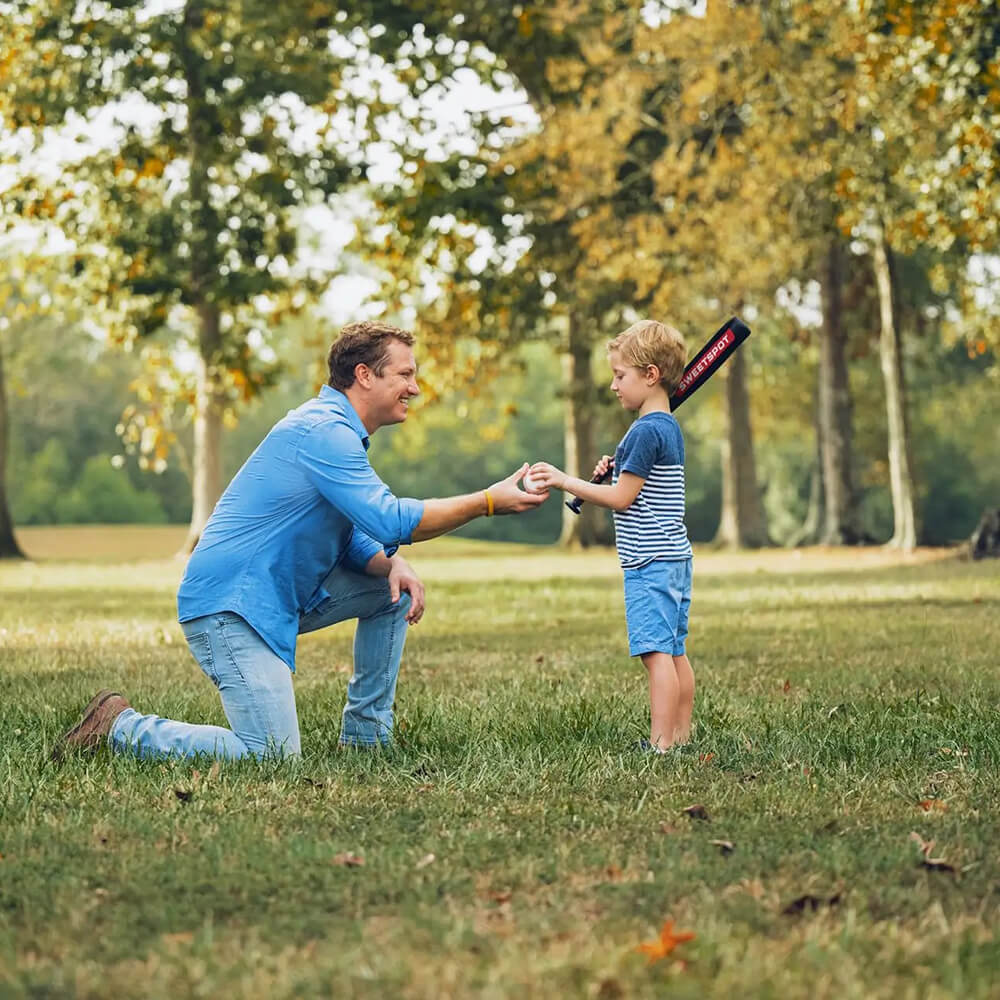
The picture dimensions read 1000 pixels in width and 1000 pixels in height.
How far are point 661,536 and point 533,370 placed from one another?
75.0 metres

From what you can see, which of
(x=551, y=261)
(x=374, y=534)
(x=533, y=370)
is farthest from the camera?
(x=533, y=370)

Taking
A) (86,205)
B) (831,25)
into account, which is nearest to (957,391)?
(831,25)

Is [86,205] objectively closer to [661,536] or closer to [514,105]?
[514,105]

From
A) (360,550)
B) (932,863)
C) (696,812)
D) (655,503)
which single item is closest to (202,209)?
(360,550)

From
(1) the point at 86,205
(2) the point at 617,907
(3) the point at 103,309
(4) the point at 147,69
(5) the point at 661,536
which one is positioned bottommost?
(2) the point at 617,907

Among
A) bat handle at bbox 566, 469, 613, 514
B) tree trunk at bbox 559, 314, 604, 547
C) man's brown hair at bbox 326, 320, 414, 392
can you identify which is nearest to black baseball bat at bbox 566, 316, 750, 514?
bat handle at bbox 566, 469, 613, 514

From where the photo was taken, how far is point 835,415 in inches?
1182

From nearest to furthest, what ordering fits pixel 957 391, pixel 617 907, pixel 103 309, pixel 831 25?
pixel 617 907
pixel 831 25
pixel 103 309
pixel 957 391

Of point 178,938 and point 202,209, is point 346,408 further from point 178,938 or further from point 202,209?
point 202,209

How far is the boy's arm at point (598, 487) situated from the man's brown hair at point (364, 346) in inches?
28.4

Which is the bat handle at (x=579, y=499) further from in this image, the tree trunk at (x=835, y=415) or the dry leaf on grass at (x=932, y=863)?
the tree trunk at (x=835, y=415)

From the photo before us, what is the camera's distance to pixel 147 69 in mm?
24906

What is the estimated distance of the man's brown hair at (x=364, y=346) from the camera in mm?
5863

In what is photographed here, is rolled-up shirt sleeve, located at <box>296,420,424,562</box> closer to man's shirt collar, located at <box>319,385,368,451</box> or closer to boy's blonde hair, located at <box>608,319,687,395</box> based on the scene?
man's shirt collar, located at <box>319,385,368,451</box>
